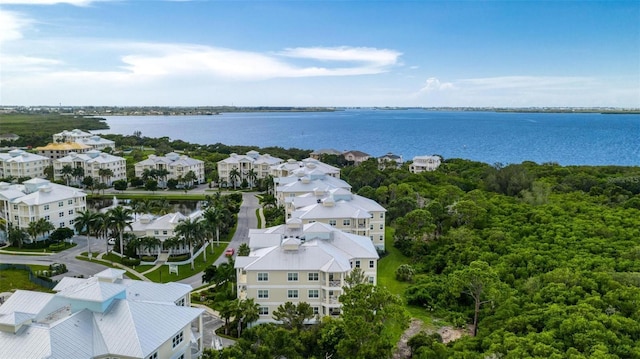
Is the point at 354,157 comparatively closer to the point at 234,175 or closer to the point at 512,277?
the point at 234,175

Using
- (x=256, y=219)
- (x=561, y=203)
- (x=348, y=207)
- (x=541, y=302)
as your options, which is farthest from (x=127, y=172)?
(x=541, y=302)

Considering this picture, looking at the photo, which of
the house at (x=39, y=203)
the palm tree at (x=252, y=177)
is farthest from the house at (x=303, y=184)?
the house at (x=39, y=203)

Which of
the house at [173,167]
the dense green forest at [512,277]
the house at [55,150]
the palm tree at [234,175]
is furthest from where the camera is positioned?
the house at [55,150]

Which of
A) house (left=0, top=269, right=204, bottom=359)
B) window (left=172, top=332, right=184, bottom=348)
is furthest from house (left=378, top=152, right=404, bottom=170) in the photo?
house (left=0, top=269, right=204, bottom=359)

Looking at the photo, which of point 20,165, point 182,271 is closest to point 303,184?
point 182,271

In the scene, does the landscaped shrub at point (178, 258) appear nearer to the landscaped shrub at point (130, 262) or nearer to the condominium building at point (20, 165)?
the landscaped shrub at point (130, 262)

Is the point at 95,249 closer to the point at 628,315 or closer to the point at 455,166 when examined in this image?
the point at 628,315
